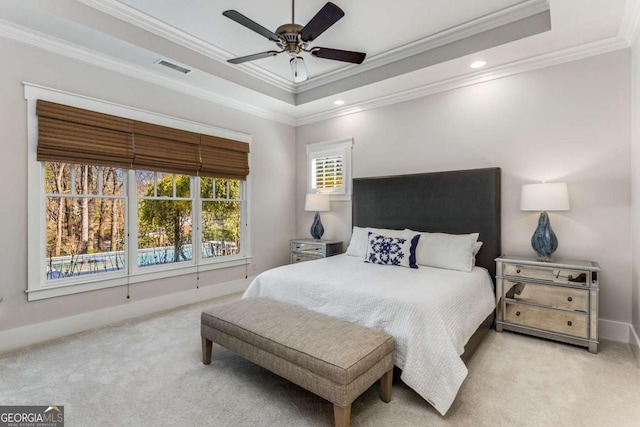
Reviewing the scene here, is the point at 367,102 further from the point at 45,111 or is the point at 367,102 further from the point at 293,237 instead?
the point at 45,111

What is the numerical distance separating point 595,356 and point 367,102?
12.4ft

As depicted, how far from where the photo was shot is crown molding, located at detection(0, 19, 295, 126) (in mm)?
2797

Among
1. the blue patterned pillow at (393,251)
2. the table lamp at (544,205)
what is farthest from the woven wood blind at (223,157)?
the table lamp at (544,205)

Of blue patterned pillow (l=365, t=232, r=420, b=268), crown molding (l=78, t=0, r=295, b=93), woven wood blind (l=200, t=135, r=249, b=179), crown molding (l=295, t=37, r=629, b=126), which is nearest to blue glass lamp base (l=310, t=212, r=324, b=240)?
woven wood blind (l=200, t=135, r=249, b=179)

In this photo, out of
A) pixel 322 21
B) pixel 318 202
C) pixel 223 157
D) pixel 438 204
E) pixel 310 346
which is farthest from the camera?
pixel 318 202

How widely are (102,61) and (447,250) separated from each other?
4109 mm

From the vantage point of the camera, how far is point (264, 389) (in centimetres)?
220

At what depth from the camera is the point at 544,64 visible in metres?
3.26

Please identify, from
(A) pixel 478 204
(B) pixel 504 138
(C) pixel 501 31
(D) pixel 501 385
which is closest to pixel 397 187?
(A) pixel 478 204

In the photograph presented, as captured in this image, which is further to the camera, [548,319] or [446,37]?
[446,37]

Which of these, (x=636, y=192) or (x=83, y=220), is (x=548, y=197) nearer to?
(x=636, y=192)

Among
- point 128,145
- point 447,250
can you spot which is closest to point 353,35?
point 447,250

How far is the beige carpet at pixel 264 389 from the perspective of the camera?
1888 millimetres

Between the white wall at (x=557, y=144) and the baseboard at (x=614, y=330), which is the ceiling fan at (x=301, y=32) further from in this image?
the baseboard at (x=614, y=330)
